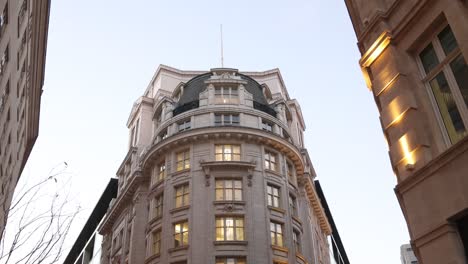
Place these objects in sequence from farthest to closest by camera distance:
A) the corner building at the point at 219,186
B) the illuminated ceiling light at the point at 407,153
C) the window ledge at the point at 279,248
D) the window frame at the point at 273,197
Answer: the window frame at the point at 273,197 < the corner building at the point at 219,186 < the window ledge at the point at 279,248 < the illuminated ceiling light at the point at 407,153

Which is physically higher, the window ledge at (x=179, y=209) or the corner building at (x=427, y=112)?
the window ledge at (x=179, y=209)

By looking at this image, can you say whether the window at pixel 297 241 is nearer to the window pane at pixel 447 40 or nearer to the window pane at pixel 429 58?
the window pane at pixel 429 58

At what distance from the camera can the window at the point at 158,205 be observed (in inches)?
1470

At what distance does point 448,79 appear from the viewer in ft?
→ 31.1

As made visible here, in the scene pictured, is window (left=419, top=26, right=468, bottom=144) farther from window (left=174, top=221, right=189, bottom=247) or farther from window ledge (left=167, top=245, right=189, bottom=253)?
window (left=174, top=221, right=189, bottom=247)

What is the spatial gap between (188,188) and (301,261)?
10.4 metres

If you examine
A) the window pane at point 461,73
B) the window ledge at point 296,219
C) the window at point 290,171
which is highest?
the window at point 290,171

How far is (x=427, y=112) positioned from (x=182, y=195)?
2822 centimetres

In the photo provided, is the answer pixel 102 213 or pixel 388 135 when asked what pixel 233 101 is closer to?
pixel 102 213

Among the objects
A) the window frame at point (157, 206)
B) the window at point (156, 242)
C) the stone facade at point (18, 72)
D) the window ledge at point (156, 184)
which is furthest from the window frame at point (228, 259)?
the stone facade at point (18, 72)

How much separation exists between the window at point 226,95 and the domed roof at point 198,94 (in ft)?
4.23

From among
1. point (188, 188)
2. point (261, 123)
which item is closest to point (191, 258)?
point (188, 188)

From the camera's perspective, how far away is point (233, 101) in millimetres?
41375

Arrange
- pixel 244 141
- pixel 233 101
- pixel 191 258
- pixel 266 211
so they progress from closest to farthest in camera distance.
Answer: pixel 191 258 < pixel 266 211 < pixel 244 141 < pixel 233 101
